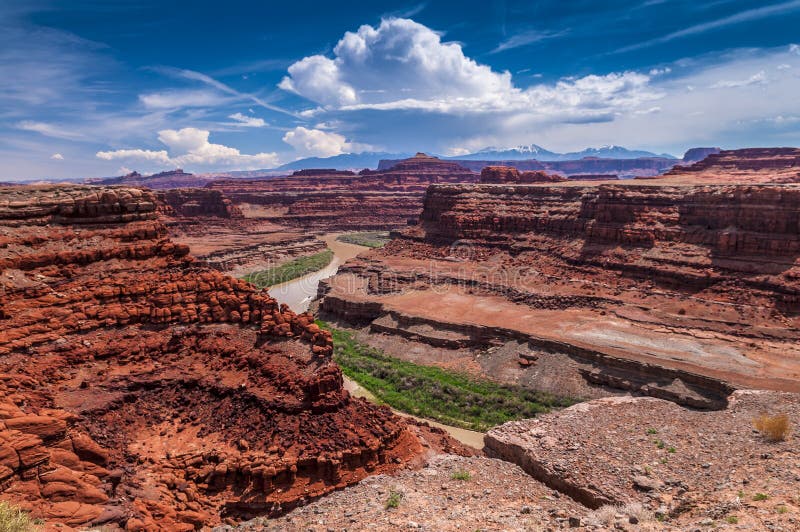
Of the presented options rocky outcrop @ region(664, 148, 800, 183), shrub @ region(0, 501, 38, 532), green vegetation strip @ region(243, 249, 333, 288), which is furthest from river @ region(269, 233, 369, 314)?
rocky outcrop @ region(664, 148, 800, 183)

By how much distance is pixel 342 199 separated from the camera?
13262 centimetres

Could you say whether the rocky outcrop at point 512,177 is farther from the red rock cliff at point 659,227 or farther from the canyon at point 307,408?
the canyon at point 307,408

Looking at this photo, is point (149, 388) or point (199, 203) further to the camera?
point (199, 203)

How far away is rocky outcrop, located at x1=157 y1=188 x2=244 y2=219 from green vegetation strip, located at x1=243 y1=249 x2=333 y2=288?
3958cm

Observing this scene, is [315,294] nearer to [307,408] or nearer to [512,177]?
[307,408]

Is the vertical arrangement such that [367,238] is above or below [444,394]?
above

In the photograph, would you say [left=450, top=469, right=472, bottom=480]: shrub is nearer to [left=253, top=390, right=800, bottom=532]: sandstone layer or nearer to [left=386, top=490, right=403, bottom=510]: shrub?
[left=253, top=390, right=800, bottom=532]: sandstone layer

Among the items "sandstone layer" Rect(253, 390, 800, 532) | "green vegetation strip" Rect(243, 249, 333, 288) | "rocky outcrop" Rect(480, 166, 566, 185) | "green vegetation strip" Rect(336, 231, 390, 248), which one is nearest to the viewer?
"sandstone layer" Rect(253, 390, 800, 532)

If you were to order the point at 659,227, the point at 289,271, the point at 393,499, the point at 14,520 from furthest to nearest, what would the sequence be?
the point at 289,271 → the point at 659,227 → the point at 393,499 → the point at 14,520

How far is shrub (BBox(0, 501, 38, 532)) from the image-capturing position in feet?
25.6

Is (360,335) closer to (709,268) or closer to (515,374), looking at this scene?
(515,374)

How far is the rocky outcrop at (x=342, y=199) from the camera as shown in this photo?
122250 mm

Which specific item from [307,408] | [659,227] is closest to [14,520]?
[307,408]

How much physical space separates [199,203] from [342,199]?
39.4 metres
